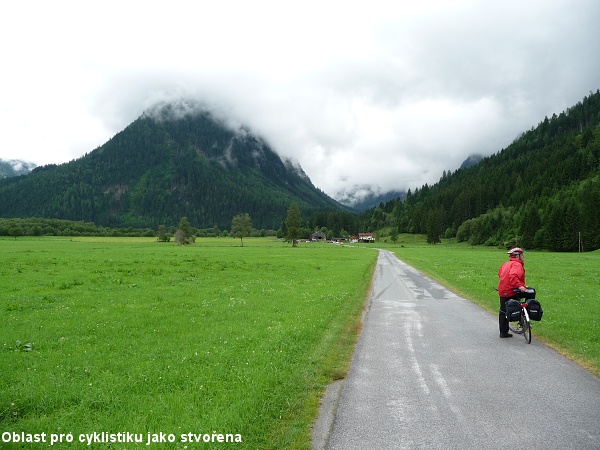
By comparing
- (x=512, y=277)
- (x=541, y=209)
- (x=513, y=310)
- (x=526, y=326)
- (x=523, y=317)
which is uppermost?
(x=541, y=209)

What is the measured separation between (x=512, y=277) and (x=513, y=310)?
1138mm

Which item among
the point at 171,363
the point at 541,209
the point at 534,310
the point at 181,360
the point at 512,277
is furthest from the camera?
the point at 541,209

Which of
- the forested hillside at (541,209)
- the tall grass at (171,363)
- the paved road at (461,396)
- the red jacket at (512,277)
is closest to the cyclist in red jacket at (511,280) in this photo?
the red jacket at (512,277)

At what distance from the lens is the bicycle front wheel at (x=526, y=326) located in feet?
40.2

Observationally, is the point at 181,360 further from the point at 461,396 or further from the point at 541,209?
the point at 541,209

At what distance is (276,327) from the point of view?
45.2 feet

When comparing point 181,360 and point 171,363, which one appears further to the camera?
point 181,360

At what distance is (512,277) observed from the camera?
12.8m

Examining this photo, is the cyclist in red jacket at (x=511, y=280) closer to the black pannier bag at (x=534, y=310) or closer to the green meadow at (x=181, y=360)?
the black pannier bag at (x=534, y=310)

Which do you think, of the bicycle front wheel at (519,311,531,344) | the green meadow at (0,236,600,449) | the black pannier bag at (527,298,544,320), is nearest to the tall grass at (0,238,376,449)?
the green meadow at (0,236,600,449)

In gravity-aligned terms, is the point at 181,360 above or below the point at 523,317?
below

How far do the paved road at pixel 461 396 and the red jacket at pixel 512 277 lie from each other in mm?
1710

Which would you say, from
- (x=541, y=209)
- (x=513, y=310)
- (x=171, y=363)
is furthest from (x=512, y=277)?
(x=541, y=209)

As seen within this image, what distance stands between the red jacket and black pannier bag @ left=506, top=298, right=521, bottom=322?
0.38 metres
